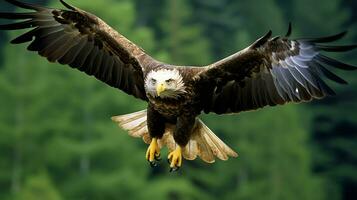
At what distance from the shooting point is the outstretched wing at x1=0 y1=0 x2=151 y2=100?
1151 centimetres

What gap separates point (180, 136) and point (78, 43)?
140 centimetres

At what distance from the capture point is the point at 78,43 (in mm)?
11688

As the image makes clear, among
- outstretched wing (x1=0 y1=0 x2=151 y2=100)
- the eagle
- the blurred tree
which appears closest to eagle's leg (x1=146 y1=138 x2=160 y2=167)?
the eagle

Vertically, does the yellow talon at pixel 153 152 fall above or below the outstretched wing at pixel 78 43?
below

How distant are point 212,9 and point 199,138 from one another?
1736 inches

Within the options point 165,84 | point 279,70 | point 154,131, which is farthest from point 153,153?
point 279,70

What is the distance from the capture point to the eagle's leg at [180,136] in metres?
10.9

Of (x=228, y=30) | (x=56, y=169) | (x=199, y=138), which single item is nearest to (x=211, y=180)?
(x=56, y=169)

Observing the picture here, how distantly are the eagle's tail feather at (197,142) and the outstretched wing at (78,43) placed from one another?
11.7 inches

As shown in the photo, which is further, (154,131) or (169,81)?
(154,131)

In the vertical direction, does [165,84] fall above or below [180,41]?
above

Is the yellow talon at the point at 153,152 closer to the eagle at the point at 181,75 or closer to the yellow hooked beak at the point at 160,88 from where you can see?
the eagle at the point at 181,75

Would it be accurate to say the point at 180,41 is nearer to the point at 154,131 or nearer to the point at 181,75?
the point at 154,131

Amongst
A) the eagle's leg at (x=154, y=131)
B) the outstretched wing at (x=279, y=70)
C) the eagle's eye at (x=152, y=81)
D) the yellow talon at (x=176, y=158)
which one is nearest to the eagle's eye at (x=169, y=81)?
the eagle's eye at (x=152, y=81)
